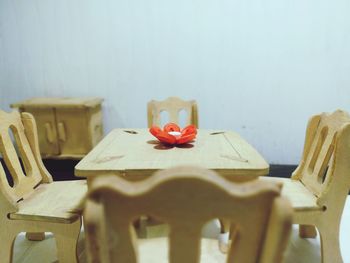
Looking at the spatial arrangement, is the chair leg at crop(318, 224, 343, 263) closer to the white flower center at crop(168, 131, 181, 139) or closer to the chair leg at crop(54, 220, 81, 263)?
the white flower center at crop(168, 131, 181, 139)

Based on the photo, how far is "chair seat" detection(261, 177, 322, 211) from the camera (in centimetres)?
139

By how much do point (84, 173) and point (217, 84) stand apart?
197 cm

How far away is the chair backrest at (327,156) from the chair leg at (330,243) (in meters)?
0.14

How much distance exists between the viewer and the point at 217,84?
9.69 ft

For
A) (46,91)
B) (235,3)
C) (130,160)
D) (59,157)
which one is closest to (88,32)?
(46,91)

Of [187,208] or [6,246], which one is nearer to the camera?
[187,208]

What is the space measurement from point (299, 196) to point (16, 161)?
1367 millimetres

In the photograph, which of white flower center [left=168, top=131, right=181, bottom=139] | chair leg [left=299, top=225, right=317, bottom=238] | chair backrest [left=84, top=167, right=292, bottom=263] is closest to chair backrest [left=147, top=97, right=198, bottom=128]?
white flower center [left=168, top=131, right=181, bottom=139]

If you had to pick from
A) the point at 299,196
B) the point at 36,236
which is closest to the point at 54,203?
the point at 36,236

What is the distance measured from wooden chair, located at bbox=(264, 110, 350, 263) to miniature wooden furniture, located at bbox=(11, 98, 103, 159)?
179 centimetres

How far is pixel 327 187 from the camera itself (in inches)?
53.4

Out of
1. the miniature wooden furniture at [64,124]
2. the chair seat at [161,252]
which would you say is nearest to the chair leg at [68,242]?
the chair seat at [161,252]

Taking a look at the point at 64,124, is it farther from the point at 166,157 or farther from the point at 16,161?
the point at 166,157

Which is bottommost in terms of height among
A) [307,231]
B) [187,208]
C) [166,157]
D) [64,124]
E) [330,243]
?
[307,231]
